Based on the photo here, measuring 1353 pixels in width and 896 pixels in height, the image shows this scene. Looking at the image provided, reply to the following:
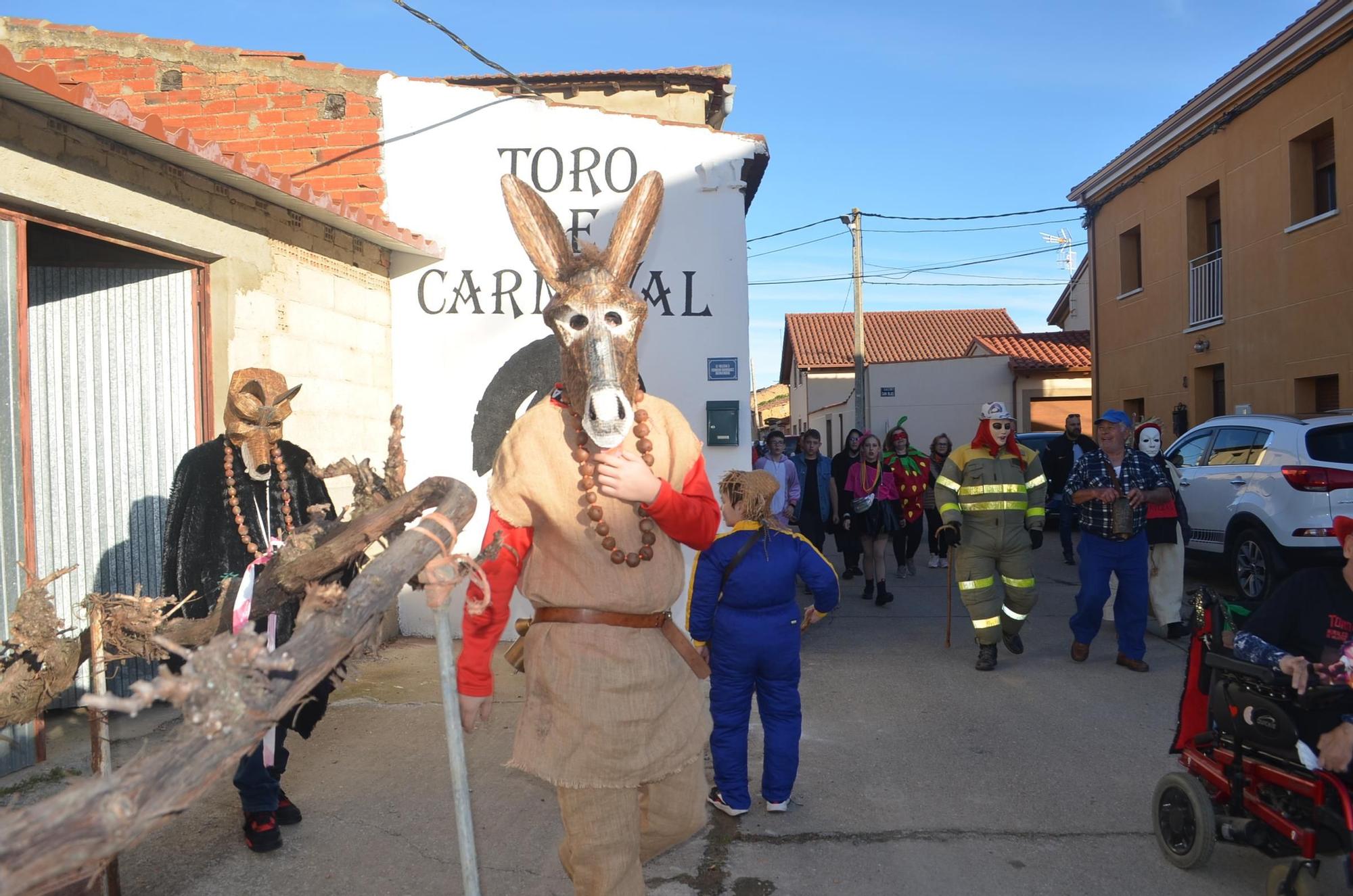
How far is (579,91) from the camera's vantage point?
892 cm

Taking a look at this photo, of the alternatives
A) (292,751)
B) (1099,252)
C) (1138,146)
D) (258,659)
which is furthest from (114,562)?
(1099,252)

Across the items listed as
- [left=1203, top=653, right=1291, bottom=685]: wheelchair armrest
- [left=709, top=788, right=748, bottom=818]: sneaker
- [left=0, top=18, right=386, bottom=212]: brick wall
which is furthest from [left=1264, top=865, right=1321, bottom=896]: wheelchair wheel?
[left=0, top=18, right=386, bottom=212]: brick wall

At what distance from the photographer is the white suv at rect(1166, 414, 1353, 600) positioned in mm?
7934

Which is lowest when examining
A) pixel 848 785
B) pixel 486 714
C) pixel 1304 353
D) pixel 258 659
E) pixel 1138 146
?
pixel 848 785

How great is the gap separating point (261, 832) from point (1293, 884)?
12.6ft

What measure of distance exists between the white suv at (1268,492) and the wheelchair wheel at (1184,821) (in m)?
5.04

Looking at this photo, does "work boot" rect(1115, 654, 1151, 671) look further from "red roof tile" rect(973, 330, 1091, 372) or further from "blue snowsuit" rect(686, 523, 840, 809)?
"red roof tile" rect(973, 330, 1091, 372)

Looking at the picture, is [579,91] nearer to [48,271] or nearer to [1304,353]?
[48,271]

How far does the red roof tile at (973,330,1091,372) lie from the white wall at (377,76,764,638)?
2270cm

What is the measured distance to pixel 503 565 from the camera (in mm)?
2605

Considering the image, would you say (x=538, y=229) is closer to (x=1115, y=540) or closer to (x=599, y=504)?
(x=599, y=504)

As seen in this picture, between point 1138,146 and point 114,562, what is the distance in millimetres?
18214

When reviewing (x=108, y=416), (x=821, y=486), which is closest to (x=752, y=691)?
(x=108, y=416)

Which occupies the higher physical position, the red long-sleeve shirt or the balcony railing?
the balcony railing
